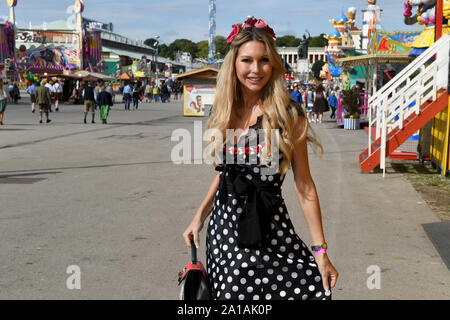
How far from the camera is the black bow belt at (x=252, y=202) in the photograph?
249 centimetres

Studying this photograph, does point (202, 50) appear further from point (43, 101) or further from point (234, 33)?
point (234, 33)

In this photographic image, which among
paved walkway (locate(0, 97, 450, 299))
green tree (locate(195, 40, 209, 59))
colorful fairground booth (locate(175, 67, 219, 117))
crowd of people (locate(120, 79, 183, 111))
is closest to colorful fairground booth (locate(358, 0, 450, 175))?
paved walkway (locate(0, 97, 450, 299))

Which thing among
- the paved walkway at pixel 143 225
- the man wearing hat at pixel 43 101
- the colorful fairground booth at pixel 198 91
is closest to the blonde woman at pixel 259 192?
the paved walkway at pixel 143 225

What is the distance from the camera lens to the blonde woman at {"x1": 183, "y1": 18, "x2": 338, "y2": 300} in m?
2.51

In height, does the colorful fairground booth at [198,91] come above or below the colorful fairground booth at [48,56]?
below

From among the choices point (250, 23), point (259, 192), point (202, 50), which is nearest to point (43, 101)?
point (250, 23)

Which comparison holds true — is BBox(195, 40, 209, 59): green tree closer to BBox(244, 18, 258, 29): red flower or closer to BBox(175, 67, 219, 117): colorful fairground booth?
BBox(175, 67, 219, 117): colorful fairground booth

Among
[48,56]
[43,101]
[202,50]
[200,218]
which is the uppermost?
[202,50]

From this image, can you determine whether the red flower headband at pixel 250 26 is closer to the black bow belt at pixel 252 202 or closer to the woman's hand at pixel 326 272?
the black bow belt at pixel 252 202

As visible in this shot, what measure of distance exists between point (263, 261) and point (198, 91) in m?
29.4

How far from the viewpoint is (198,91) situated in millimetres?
31562

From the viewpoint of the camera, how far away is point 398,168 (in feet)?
41.2

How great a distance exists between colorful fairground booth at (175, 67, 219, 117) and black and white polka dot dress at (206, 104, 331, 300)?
28.4 meters
